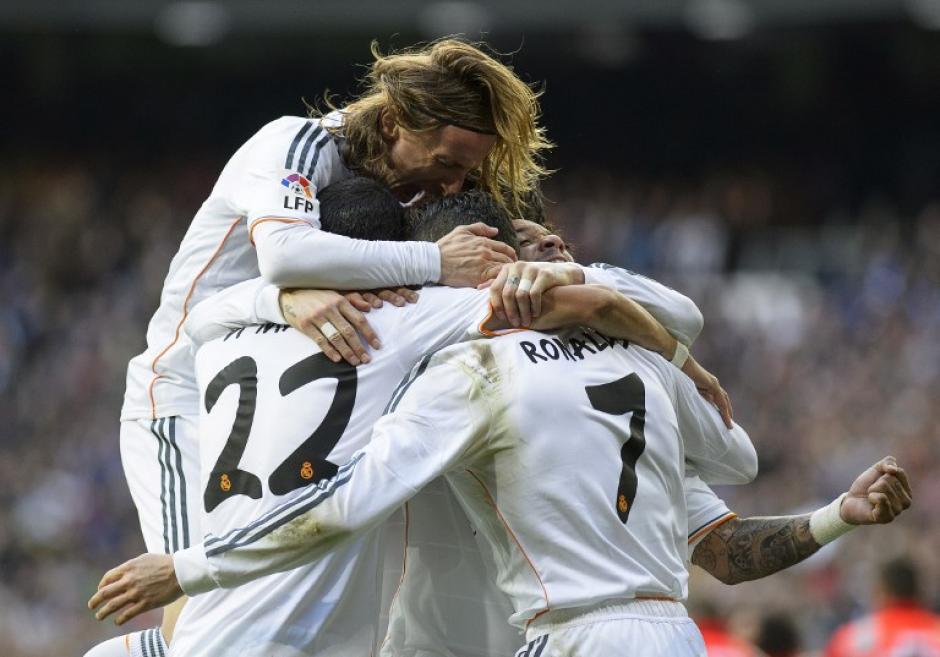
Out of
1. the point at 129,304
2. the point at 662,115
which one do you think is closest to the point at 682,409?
the point at 129,304

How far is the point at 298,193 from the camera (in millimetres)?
4207

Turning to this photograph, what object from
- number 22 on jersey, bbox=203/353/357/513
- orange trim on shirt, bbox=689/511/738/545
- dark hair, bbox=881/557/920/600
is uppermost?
number 22 on jersey, bbox=203/353/357/513

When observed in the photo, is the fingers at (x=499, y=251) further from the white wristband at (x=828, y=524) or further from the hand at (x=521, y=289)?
the white wristband at (x=828, y=524)

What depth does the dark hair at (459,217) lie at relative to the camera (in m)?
4.16

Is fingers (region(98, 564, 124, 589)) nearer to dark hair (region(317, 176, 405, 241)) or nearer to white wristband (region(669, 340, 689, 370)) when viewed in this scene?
dark hair (region(317, 176, 405, 241))

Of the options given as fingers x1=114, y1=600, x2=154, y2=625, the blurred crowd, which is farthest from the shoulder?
the blurred crowd

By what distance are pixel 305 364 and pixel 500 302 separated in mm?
529

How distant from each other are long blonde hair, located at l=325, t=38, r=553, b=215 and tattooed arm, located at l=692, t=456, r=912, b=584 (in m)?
1.19

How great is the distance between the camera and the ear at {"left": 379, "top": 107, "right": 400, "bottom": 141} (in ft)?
15.0

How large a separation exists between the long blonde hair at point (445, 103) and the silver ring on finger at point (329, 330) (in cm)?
77

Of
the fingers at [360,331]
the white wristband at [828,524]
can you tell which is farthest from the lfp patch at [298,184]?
the white wristband at [828,524]

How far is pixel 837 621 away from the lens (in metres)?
10.5

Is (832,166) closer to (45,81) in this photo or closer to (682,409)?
(45,81)

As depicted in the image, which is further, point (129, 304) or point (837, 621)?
point (129, 304)
